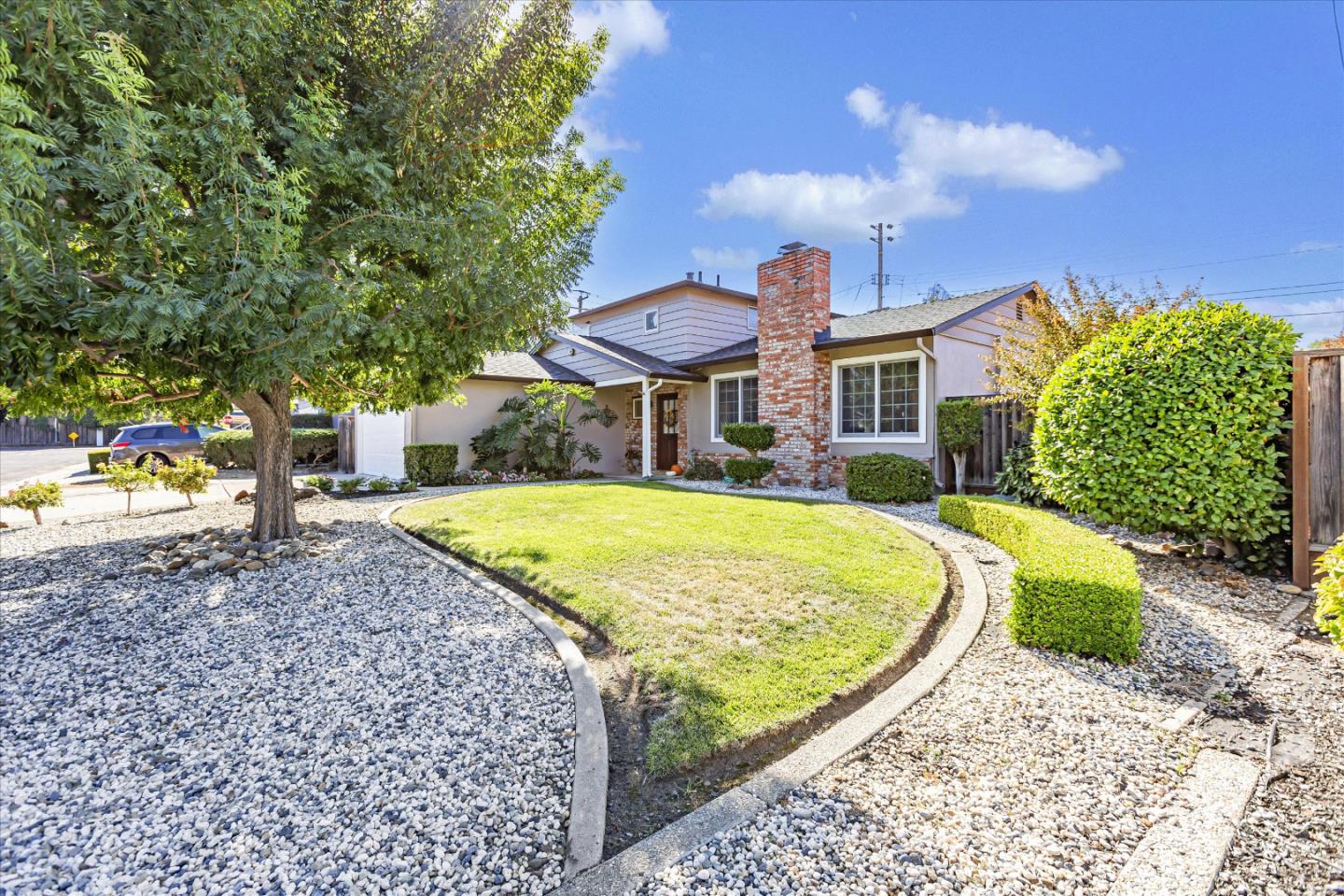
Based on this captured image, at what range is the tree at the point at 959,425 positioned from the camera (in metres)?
9.68

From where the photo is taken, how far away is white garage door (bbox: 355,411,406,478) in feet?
49.5

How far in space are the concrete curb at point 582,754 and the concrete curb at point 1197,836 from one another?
69.3 inches

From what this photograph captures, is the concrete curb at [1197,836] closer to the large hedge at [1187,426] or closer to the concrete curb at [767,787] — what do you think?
the concrete curb at [767,787]

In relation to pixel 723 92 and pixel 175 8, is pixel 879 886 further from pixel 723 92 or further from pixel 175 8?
pixel 723 92

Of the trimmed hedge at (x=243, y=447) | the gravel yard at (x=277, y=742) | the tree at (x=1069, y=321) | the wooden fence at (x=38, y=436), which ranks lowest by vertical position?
the gravel yard at (x=277, y=742)

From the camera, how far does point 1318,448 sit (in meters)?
4.66

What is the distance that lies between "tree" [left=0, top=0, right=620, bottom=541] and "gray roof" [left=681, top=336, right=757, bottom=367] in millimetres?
6713

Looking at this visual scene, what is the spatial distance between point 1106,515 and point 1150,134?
11.7m

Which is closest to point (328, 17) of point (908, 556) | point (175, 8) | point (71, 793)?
point (175, 8)

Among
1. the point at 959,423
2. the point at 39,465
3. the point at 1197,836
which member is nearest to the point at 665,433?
the point at 959,423

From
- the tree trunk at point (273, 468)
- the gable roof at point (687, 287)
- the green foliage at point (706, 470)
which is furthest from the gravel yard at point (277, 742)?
the gable roof at point (687, 287)

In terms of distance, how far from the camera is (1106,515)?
18.2 feet

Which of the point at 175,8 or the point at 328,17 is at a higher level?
the point at 328,17

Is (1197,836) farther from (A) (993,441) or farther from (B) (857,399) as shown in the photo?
(B) (857,399)
